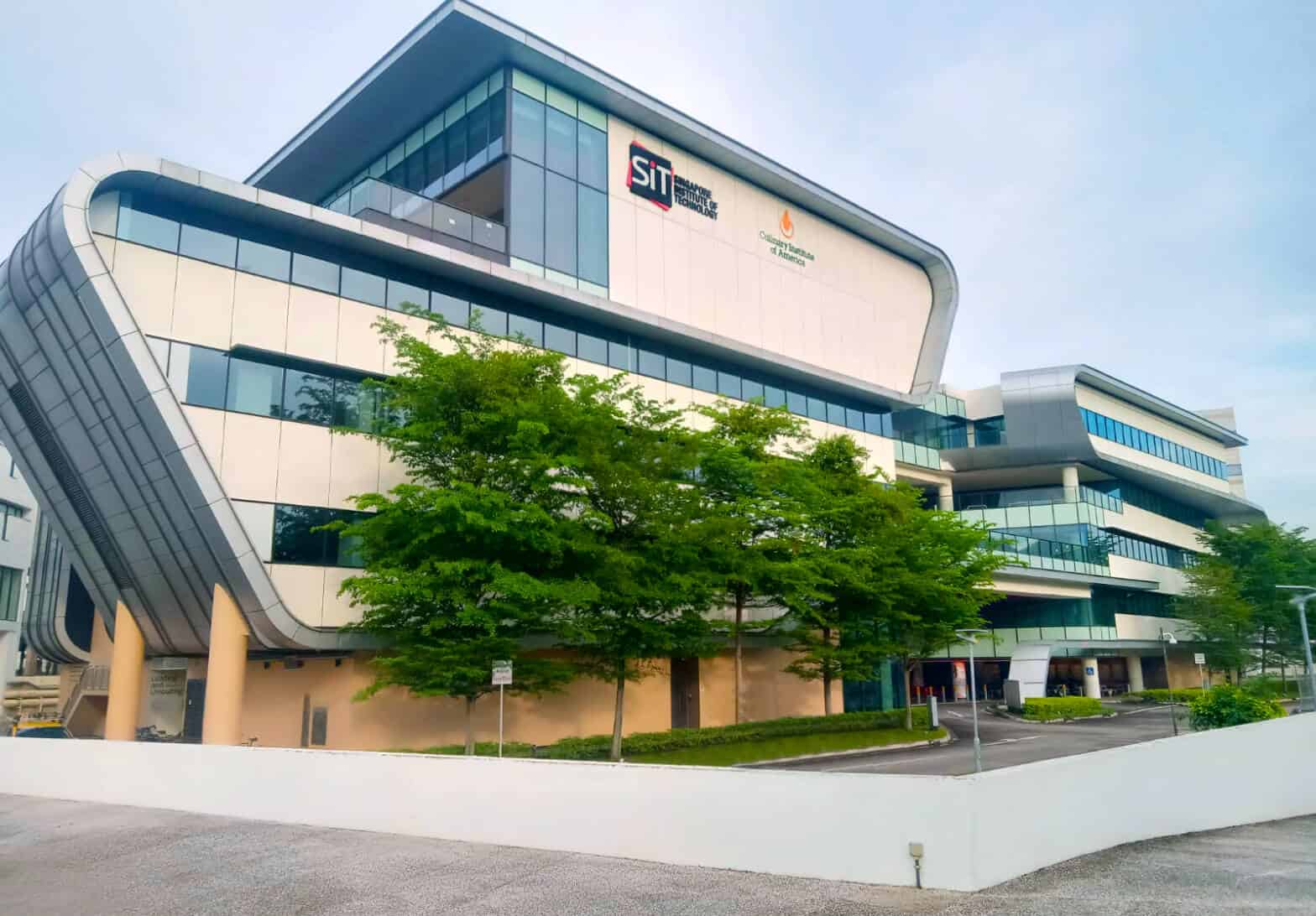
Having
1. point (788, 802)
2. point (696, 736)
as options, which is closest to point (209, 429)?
point (696, 736)

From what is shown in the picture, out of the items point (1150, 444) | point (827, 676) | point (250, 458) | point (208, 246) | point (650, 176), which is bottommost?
point (827, 676)

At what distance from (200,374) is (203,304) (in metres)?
1.80

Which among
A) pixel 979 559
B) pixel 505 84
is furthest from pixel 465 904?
pixel 979 559

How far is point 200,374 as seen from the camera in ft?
82.0

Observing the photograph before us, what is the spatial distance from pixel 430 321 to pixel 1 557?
37396mm

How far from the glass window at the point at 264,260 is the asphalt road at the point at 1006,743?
64.2 feet

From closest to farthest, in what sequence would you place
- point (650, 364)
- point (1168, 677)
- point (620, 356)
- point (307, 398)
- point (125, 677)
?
point (307, 398) → point (125, 677) → point (620, 356) → point (650, 364) → point (1168, 677)

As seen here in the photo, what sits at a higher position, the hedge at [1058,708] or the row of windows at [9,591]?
the row of windows at [9,591]

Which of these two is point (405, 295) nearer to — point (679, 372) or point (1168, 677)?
point (679, 372)

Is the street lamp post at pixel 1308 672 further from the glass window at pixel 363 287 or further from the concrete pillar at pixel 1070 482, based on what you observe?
the glass window at pixel 363 287

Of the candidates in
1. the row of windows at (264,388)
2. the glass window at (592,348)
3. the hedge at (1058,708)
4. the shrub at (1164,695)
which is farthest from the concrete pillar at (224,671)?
the shrub at (1164,695)

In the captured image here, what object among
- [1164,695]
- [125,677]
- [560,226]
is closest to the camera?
[125,677]

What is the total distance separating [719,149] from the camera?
3844cm

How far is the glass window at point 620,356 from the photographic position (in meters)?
33.9
